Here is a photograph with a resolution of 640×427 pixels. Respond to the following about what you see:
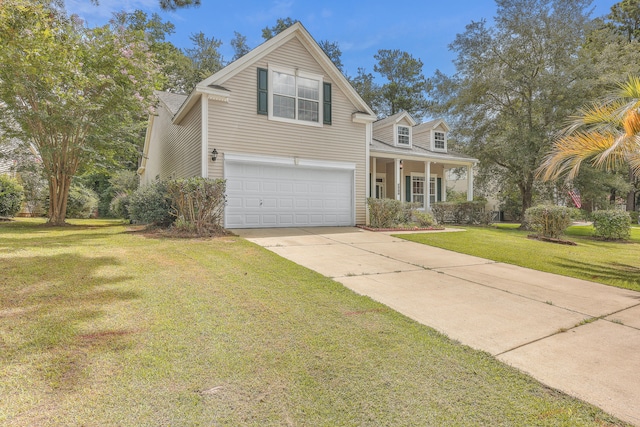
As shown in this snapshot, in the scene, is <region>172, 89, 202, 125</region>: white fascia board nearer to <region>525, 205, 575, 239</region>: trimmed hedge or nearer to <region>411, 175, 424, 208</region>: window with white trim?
<region>525, 205, 575, 239</region>: trimmed hedge

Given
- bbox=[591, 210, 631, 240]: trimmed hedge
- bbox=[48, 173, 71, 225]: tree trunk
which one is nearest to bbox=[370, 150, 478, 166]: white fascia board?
bbox=[591, 210, 631, 240]: trimmed hedge

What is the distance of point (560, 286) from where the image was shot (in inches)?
195

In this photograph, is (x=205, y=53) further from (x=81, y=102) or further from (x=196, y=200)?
(x=196, y=200)

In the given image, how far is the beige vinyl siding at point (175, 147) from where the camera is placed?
11102 millimetres

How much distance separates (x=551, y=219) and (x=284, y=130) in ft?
29.8

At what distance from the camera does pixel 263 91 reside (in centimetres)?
1113

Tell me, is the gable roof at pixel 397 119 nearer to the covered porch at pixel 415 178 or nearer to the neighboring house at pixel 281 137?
the covered porch at pixel 415 178

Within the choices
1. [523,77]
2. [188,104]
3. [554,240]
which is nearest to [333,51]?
[523,77]

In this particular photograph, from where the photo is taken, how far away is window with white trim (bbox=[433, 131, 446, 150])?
18.9 m

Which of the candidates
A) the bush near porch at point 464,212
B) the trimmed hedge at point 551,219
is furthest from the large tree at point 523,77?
the trimmed hedge at point 551,219

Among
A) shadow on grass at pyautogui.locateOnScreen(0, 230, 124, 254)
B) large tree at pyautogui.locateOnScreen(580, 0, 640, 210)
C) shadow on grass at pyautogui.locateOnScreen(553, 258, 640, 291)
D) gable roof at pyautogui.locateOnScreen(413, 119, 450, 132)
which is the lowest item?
shadow on grass at pyautogui.locateOnScreen(553, 258, 640, 291)

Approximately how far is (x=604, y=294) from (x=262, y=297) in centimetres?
469

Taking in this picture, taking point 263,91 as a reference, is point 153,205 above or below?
below

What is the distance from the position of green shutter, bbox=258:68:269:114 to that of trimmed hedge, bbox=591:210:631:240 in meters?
12.3
